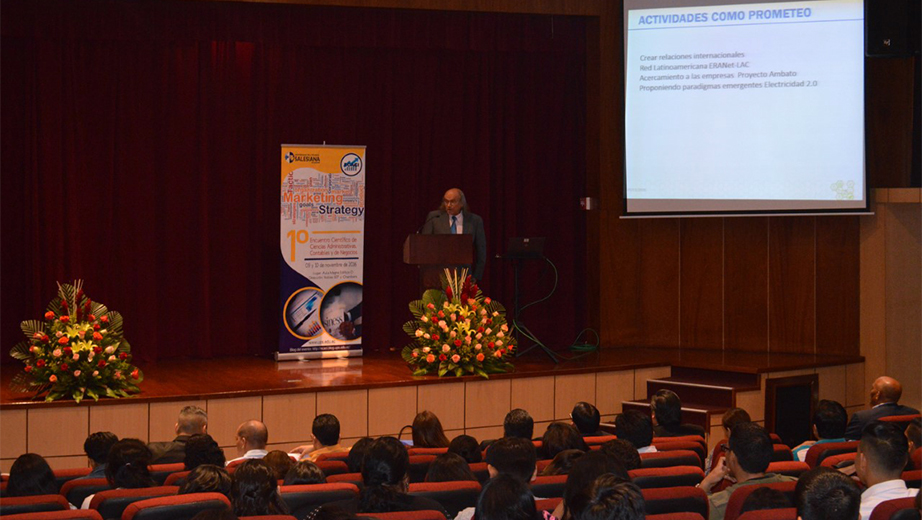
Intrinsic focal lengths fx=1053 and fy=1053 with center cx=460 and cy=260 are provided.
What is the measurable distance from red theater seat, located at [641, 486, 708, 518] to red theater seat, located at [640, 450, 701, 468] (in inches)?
30.5

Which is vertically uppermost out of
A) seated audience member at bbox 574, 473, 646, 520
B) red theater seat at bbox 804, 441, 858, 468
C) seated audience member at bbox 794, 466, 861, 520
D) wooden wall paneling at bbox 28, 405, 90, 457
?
seated audience member at bbox 574, 473, 646, 520

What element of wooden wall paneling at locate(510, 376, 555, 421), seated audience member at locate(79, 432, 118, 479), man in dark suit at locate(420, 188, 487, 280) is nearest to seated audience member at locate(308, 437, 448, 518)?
seated audience member at locate(79, 432, 118, 479)

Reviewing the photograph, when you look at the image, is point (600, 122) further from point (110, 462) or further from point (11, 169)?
point (110, 462)

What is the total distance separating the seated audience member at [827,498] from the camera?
2797 mm

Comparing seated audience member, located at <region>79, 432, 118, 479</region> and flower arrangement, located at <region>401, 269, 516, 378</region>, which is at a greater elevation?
flower arrangement, located at <region>401, 269, 516, 378</region>

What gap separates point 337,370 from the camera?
7.54 m

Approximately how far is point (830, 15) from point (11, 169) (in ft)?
20.6

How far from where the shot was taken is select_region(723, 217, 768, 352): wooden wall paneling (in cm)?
865

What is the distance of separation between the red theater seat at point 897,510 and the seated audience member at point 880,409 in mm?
2322

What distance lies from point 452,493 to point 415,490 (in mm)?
119

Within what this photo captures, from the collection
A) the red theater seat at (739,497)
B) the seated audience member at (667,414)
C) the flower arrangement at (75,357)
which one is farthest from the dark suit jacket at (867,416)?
the flower arrangement at (75,357)

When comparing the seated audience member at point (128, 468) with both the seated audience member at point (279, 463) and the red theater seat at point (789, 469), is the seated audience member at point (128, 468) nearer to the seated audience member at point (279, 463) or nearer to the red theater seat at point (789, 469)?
the seated audience member at point (279, 463)

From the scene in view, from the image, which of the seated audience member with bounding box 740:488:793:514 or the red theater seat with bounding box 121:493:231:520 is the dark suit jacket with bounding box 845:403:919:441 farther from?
the red theater seat with bounding box 121:493:231:520

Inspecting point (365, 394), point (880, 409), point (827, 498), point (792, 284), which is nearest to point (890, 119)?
point (792, 284)
